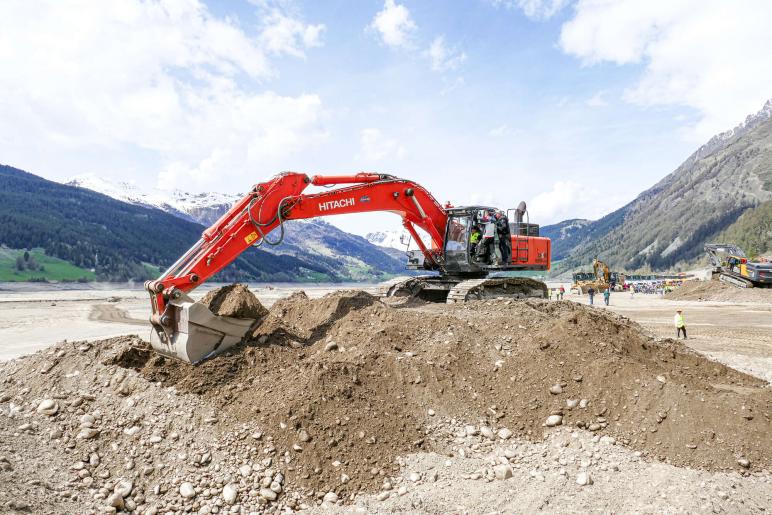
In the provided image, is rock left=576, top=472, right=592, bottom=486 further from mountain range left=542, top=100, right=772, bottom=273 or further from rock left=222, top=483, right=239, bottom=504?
mountain range left=542, top=100, right=772, bottom=273

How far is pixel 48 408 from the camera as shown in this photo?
655 cm

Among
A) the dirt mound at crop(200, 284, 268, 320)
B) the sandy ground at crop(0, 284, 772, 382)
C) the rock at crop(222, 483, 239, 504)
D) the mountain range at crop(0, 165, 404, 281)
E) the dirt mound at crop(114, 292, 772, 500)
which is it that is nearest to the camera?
the rock at crop(222, 483, 239, 504)

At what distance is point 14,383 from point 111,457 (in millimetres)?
2871

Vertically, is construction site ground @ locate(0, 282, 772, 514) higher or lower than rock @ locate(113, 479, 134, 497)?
higher

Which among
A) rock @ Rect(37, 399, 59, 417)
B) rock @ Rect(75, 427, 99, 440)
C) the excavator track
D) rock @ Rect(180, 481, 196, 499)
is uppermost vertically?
the excavator track

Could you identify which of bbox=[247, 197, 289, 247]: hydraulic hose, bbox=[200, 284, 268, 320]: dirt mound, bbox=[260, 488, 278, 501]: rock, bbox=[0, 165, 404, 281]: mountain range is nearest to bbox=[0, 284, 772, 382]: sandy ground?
bbox=[200, 284, 268, 320]: dirt mound

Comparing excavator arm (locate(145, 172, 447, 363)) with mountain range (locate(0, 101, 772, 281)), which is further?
mountain range (locate(0, 101, 772, 281))

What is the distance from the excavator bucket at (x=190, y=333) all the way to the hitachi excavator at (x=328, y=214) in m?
0.02

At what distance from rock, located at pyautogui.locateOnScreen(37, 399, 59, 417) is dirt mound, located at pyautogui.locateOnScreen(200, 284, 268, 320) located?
116 inches

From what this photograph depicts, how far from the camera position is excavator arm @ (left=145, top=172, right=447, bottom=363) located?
25.2 feet

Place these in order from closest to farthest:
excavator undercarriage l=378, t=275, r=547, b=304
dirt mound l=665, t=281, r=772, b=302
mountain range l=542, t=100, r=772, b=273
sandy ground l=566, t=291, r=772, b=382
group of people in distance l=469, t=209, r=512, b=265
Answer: sandy ground l=566, t=291, r=772, b=382, excavator undercarriage l=378, t=275, r=547, b=304, group of people in distance l=469, t=209, r=512, b=265, dirt mound l=665, t=281, r=772, b=302, mountain range l=542, t=100, r=772, b=273

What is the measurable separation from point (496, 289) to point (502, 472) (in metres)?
7.97

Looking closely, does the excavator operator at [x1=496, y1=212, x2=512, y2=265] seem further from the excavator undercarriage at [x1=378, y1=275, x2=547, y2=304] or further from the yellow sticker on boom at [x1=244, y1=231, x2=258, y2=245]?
the yellow sticker on boom at [x1=244, y1=231, x2=258, y2=245]

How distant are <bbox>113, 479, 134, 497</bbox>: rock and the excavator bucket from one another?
228cm
